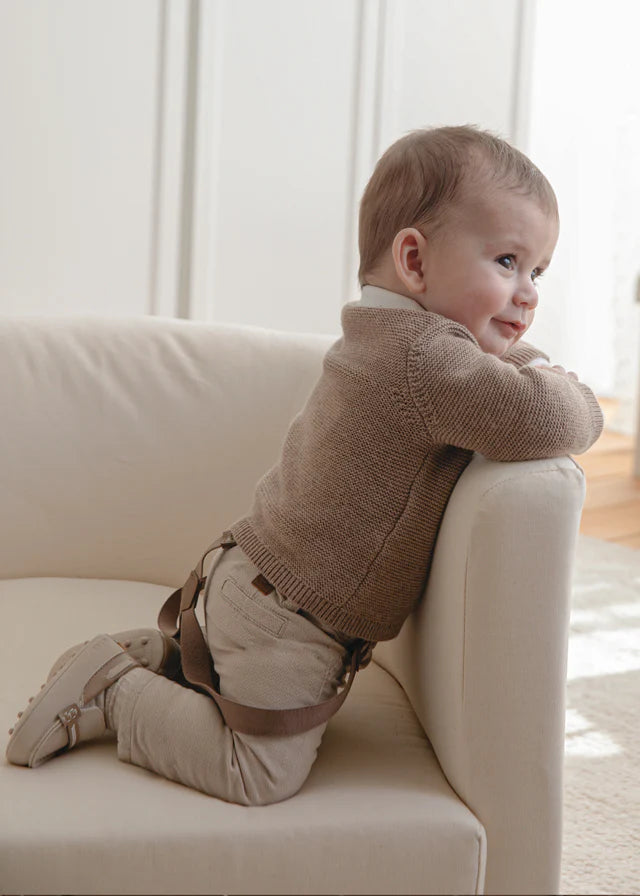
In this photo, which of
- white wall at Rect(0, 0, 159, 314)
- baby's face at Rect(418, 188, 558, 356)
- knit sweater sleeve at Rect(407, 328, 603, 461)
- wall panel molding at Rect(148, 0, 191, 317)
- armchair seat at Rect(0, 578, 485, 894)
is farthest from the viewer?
wall panel molding at Rect(148, 0, 191, 317)

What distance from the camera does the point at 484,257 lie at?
107 centimetres

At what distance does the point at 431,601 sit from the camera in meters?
1.03

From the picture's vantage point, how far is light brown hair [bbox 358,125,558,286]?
1066 mm

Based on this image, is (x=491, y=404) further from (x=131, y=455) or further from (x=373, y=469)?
(x=131, y=455)

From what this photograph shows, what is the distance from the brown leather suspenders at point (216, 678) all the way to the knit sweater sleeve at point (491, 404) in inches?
10.0

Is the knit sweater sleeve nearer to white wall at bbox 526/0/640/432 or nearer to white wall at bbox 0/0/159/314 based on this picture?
white wall at bbox 0/0/159/314

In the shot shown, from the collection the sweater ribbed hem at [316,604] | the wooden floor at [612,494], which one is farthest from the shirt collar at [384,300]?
the wooden floor at [612,494]

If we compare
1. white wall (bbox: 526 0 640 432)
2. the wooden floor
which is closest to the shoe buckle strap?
the wooden floor

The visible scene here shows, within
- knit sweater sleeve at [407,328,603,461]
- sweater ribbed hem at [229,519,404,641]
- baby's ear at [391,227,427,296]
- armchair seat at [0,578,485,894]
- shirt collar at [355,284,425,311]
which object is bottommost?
armchair seat at [0,578,485,894]

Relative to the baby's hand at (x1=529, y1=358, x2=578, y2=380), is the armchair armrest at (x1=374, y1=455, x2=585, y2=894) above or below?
below

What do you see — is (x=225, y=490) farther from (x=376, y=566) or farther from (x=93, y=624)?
(x=376, y=566)

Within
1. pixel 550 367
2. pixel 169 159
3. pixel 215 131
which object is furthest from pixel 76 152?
pixel 550 367

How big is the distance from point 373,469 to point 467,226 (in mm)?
262

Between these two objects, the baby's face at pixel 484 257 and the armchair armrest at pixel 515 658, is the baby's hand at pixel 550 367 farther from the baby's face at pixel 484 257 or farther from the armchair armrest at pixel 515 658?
the armchair armrest at pixel 515 658
